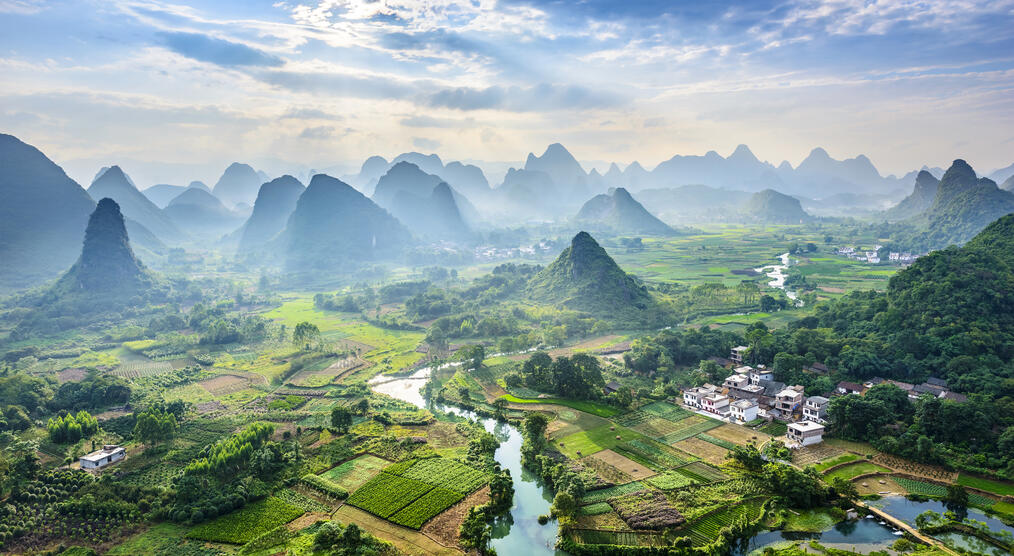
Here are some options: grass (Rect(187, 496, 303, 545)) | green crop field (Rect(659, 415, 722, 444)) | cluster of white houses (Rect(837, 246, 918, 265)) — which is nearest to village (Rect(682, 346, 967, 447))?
green crop field (Rect(659, 415, 722, 444))

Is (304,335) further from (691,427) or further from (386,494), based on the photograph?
(691,427)

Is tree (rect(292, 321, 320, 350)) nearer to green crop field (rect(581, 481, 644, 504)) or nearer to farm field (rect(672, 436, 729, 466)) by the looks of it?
green crop field (rect(581, 481, 644, 504))

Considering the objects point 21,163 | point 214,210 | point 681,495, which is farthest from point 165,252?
point 681,495

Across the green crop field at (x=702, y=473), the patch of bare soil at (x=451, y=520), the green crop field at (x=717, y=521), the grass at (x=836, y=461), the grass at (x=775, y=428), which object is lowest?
the patch of bare soil at (x=451, y=520)

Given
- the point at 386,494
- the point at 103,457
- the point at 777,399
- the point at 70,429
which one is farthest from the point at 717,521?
the point at 70,429

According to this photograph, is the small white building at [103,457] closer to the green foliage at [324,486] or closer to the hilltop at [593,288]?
the green foliage at [324,486]

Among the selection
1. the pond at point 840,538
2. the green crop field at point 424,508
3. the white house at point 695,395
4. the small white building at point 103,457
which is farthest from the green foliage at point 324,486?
the white house at point 695,395

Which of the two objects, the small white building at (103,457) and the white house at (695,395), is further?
the white house at (695,395)

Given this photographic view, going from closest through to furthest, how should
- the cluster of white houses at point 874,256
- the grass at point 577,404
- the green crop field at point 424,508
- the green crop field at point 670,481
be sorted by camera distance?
the green crop field at point 424,508 < the green crop field at point 670,481 < the grass at point 577,404 < the cluster of white houses at point 874,256
